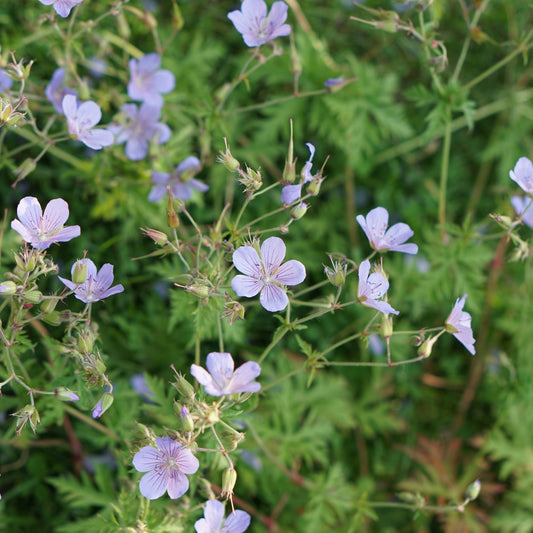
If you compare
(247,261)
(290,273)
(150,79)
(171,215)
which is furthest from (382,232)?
(150,79)

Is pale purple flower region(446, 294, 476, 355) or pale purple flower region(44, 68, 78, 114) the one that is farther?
pale purple flower region(44, 68, 78, 114)

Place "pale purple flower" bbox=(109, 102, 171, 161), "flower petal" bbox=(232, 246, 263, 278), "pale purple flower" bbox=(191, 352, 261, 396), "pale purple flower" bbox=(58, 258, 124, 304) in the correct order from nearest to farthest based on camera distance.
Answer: "pale purple flower" bbox=(191, 352, 261, 396) → "flower petal" bbox=(232, 246, 263, 278) → "pale purple flower" bbox=(58, 258, 124, 304) → "pale purple flower" bbox=(109, 102, 171, 161)

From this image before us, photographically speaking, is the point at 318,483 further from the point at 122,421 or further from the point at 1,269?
the point at 1,269

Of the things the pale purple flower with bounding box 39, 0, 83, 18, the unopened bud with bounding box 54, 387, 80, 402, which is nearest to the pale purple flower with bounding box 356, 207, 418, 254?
the unopened bud with bounding box 54, 387, 80, 402

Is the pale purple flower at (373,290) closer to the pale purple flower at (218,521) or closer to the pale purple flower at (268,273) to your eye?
the pale purple flower at (268,273)

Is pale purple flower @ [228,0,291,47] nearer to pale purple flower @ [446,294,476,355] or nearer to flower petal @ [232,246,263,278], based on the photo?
flower petal @ [232,246,263,278]

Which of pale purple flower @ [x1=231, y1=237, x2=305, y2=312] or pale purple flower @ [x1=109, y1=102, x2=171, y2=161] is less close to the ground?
pale purple flower @ [x1=231, y1=237, x2=305, y2=312]

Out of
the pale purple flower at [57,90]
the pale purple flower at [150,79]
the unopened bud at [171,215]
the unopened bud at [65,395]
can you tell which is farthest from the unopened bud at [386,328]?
the pale purple flower at [57,90]
